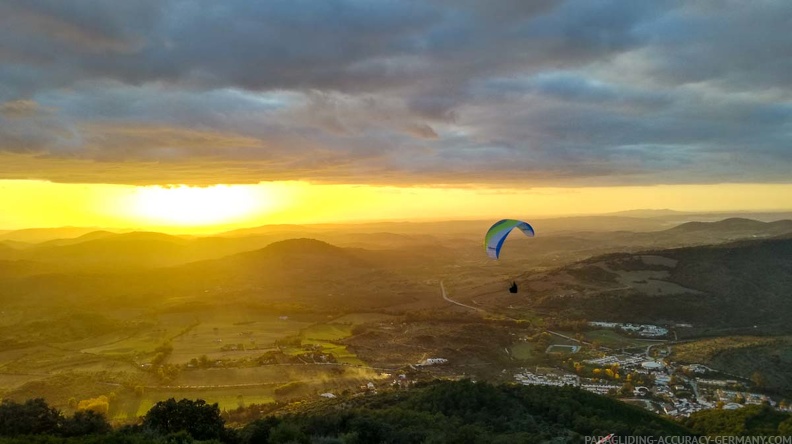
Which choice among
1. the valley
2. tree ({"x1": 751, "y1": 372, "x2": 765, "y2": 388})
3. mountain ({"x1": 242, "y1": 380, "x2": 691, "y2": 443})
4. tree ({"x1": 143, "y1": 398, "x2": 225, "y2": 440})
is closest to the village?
the valley

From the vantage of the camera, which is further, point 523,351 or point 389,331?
point 389,331

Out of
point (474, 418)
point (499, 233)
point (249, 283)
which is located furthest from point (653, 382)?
point (249, 283)

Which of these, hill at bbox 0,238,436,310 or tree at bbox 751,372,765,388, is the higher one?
hill at bbox 0,238,436,310

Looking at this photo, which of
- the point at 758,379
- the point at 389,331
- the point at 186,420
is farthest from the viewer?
the point at 389,331

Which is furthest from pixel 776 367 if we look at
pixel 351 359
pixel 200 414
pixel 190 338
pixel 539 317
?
pixel 190 338

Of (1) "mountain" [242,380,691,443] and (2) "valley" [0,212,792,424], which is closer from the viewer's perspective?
(1) "mountain" [242,380,691,443]

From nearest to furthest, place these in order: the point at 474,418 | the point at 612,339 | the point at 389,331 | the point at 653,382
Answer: the point at 474,418
the point at 653,382
the point at 612,339
the point at 389,331

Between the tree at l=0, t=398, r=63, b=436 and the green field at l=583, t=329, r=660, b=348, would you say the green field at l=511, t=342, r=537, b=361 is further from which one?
the tree at l=0, t=398, r=63, b=436

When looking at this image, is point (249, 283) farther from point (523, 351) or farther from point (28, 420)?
point (28, 420)

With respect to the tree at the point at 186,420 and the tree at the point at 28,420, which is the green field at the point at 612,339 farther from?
the tree at the point at 28,420

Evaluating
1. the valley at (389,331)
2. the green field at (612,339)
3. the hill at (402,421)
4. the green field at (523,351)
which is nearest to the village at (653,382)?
the valley at (389,331)

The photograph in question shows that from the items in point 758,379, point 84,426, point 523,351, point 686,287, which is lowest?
point 523,351
